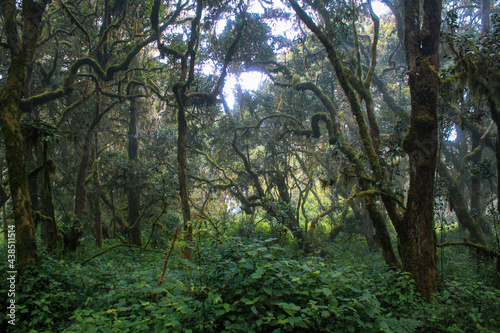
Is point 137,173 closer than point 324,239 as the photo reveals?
Yes

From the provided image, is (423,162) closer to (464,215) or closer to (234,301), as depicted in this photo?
(234,301)

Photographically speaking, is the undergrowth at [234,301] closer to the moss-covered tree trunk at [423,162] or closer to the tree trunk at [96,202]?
the moss-covered tree trunk at [423,162]

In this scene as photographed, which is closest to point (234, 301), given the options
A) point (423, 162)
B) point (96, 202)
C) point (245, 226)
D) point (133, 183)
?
point (423, 162)

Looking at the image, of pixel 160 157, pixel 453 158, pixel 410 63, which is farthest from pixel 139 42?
pixel 453 158

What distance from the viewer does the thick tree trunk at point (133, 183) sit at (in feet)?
36.1

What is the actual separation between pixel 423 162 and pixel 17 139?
6.72m

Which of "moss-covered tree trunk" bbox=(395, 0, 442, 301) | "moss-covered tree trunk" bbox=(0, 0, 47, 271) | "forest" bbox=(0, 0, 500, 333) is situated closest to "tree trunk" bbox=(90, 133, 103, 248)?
"forest" bbox=(0, 0, 500, 333)

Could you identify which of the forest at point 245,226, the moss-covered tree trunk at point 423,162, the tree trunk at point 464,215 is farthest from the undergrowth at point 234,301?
the tree trunk at point 464,215

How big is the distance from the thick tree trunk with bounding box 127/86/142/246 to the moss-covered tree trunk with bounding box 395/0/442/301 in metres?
7.78

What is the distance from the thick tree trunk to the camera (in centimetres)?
1102

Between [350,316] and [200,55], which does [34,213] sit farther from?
[200,55]

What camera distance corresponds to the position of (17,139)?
15.8 feet

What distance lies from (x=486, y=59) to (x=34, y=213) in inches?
341

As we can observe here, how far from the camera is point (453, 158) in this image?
647 inches
